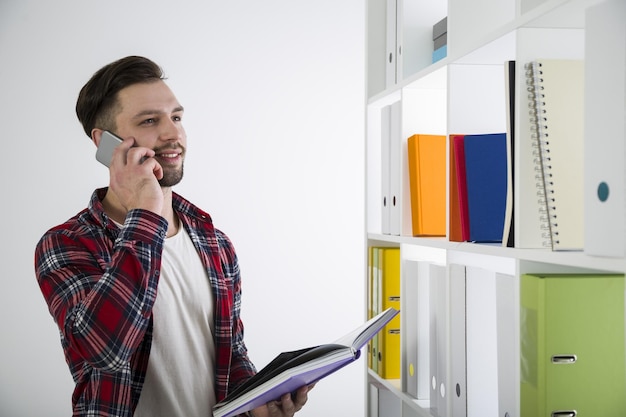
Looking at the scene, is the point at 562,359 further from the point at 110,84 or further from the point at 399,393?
the point at 110,84

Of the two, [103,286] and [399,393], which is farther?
[399,393]

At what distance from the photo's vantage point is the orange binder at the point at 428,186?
1.94m

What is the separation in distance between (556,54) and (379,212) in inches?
44.9

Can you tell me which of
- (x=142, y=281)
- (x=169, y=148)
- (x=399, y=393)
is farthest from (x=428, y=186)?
(x=142, y=281)

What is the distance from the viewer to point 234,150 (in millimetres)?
4656

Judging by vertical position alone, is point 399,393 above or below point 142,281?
below

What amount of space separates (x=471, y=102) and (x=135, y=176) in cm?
84

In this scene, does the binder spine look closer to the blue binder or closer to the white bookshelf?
the white bookshelf

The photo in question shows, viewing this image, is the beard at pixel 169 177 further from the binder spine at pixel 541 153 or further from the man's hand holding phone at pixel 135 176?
the binder spine at pixel 541 153

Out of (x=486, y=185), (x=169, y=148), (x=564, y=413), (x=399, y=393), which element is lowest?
(x=399, y=393)

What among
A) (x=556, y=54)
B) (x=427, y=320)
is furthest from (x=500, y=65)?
(x=427, y=320)

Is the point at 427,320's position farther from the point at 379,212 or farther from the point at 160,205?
the point at 160,205

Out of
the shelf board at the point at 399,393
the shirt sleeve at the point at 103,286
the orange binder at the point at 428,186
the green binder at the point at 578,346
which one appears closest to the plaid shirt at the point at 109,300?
the shirt sleeve at the point at 103,286

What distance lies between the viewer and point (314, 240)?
4770 millimetres
